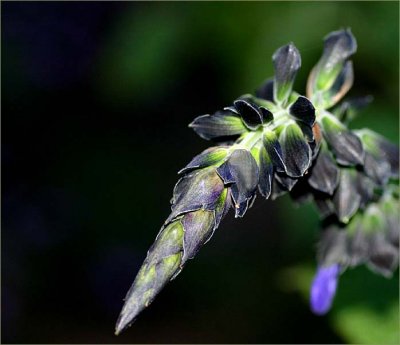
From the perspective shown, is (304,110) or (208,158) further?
(304,110)

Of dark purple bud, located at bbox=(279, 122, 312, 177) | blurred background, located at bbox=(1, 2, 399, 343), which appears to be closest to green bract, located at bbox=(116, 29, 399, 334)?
dark purple bud, located at bbox=(279, 122, 312, 177)

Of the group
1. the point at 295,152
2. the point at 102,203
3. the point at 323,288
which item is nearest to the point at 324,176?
the point at 295,152

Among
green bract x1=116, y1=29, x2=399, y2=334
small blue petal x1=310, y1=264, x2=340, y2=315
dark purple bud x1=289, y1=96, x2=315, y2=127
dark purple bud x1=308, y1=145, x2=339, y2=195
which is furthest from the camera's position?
small blue petal x1=310, y1=264, x2=340, y2=315

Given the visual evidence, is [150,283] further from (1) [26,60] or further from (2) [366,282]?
(1) [26,60]

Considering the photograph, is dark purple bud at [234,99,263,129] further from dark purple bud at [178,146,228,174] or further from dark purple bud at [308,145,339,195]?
dark purple bud at [308,145,339,195]

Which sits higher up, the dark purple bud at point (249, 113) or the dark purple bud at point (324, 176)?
the dark purple bud at point (249, 113)

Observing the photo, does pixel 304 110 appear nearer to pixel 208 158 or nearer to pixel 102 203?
pixel 208 158

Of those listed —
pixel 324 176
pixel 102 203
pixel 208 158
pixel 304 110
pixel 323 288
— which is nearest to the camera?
pixel 208 158

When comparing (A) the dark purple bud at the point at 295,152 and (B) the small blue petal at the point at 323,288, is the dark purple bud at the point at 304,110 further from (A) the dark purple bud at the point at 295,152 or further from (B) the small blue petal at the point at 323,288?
(B) the small blue petal at the point at 323,288

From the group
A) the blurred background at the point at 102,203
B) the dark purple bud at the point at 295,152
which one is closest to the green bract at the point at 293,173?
the dark purple bud at the point at 295,152
